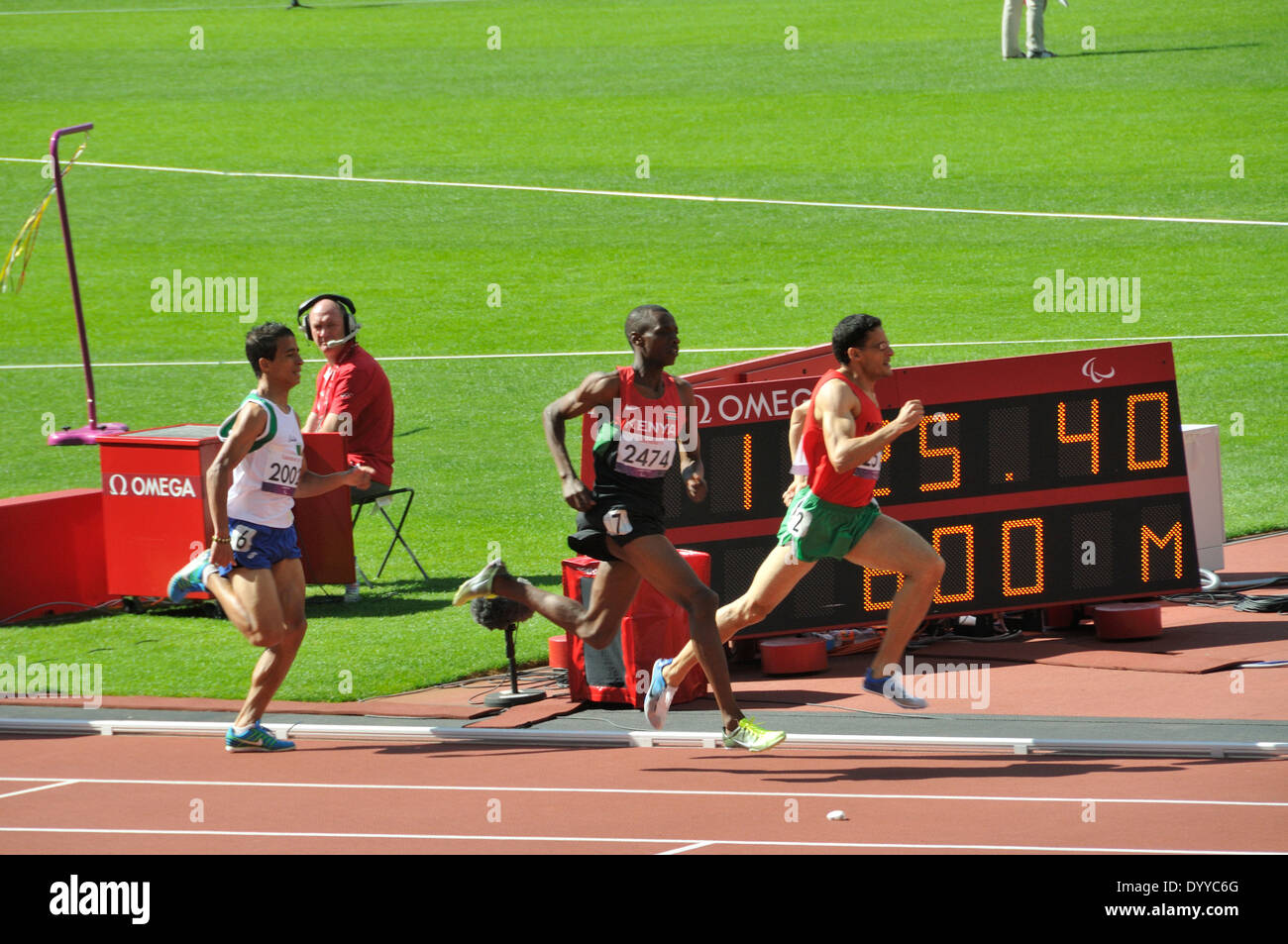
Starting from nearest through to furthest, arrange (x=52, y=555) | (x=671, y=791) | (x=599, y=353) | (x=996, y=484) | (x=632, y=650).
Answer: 1. (x=671, y=791)
2. (x=632, y=650)
3. (x=996, y=484)
4. (x=52, y=555)
5. (x=599, y=353)

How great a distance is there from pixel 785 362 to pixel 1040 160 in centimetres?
2490

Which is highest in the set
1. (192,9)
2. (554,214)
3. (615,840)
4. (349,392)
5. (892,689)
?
(192,9)

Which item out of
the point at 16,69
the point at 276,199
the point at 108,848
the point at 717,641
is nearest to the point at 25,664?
the point at 108,848

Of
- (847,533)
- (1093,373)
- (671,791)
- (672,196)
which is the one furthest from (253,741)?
(672,196)

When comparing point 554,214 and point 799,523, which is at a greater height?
point 554,214

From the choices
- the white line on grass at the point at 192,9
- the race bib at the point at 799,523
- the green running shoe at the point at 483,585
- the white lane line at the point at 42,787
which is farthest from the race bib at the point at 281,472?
the white line on grass at the point at 192,9

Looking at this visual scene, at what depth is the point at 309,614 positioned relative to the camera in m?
13.6

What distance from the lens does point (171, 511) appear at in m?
13.0

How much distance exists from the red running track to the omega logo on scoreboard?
2.06 metres

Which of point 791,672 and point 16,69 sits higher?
point 16,69

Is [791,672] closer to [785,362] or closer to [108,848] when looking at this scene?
[785,362]

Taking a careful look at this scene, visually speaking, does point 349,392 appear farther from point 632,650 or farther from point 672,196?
point 672,196

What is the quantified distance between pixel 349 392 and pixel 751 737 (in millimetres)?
5135

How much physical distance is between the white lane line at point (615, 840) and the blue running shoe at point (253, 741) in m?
1.45
